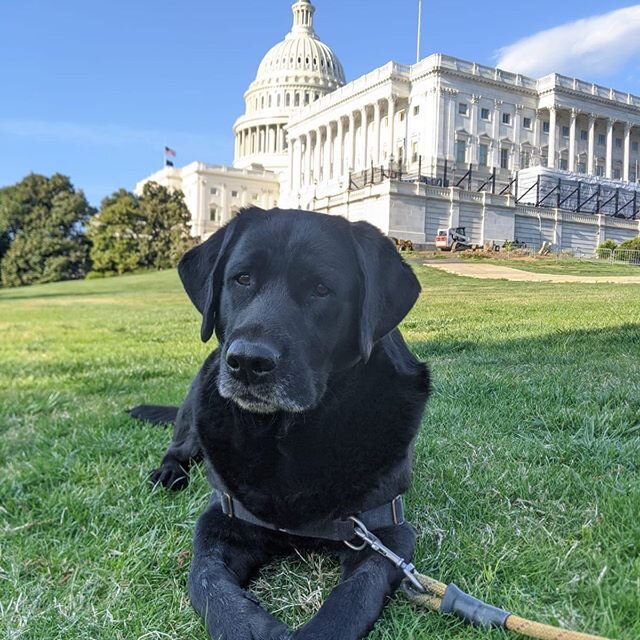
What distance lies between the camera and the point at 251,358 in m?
1.99

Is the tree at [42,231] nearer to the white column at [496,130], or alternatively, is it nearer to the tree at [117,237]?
the tree at [117,237]

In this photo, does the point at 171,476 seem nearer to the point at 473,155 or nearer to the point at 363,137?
the point at 473,155

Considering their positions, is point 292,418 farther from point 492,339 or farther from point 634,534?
point 492,339

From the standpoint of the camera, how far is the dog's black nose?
1.98m

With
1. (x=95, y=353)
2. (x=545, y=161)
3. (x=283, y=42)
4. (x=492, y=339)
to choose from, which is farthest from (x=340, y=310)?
(x=283, y=42)

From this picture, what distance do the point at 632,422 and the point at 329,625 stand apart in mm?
2963

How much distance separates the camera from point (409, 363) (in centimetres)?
270

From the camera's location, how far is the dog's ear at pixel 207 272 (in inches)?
101

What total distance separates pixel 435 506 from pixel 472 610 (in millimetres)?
948

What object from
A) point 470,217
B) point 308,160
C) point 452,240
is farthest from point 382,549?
point 308,160

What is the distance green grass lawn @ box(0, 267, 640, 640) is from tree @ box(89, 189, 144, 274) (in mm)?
43441

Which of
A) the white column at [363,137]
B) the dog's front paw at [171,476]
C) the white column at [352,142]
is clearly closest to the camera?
the dog's front paw at [171,476]

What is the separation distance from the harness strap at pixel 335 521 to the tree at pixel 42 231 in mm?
51040

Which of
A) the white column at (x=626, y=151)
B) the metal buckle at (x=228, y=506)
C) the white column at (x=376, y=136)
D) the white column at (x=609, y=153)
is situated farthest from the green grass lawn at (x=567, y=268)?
the white column at (x=626, y=151)
